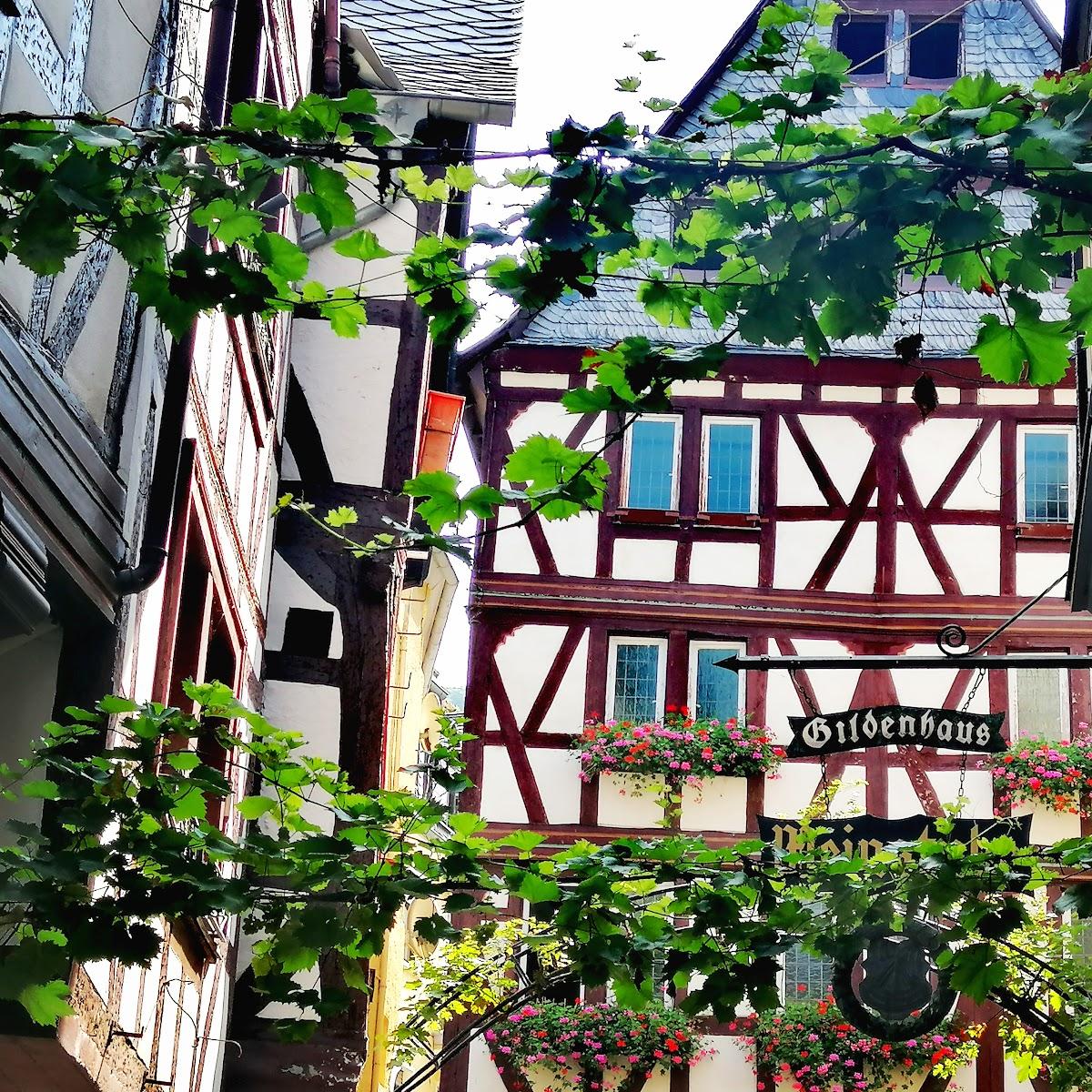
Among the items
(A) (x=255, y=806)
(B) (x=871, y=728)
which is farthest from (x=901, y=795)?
(A) (x=255, y=806)

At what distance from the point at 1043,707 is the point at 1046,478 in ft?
7.19

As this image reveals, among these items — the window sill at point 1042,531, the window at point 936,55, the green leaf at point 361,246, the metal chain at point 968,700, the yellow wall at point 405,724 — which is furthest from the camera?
the window at point 936,55

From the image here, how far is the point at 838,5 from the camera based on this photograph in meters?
3.71

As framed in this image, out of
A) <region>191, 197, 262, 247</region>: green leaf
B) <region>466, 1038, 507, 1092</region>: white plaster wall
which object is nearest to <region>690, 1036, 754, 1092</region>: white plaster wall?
<region>466, 1038, 507, 1092</region>: white plaster wall

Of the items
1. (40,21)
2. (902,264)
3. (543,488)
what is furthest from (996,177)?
(40,21)

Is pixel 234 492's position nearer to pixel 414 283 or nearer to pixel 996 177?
pixel 414 283

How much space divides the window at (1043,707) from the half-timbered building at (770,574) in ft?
0.06

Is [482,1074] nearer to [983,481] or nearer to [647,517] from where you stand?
[647,517]

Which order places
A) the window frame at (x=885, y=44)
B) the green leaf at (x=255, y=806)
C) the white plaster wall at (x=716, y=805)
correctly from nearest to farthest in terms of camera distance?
the green leaf at (x=255, y=806), the white plaster wall at (x=716, y=805), the window frame at (x=885, y=44)

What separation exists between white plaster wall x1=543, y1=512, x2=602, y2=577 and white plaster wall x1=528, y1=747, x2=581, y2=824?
1703mm

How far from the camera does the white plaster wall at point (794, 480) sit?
1703 centimetres

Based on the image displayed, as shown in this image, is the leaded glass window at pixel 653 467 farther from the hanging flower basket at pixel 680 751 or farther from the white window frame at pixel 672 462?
the hanging flower basket at pixel 680 751

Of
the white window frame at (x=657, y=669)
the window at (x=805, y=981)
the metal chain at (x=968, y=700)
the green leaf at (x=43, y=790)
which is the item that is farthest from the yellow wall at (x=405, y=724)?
the green leaf at (x=43, y=790)

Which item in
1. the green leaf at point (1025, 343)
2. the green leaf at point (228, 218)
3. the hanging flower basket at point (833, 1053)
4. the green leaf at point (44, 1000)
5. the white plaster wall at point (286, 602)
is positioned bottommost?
the green leaf at point (44, 1000)
